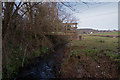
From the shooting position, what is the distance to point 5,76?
8.82 feet

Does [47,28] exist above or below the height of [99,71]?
above

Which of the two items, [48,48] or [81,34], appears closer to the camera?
[48,48]

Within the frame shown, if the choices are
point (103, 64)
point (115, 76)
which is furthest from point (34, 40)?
point (115, 76)

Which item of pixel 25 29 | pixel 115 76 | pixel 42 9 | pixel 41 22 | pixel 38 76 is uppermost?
pixel 42 9

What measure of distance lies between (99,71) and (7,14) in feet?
14.0

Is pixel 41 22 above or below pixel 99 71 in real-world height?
above

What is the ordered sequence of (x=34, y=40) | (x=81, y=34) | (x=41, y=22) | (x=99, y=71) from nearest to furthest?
1. (x=99, y=71)
2. (x=34, y=40)
3. (x=41, y=22)
4. (x=81, y=34)

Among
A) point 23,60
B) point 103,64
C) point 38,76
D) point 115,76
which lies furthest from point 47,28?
point 115,76

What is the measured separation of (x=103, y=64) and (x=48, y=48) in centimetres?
519

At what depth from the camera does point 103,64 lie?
9.85ft

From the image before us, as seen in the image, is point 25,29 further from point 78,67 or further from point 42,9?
point 78,67

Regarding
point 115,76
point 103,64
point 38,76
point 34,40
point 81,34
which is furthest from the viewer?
point 81,34

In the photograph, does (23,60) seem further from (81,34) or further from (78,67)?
(81,34)

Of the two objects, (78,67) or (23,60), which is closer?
(78,67)
